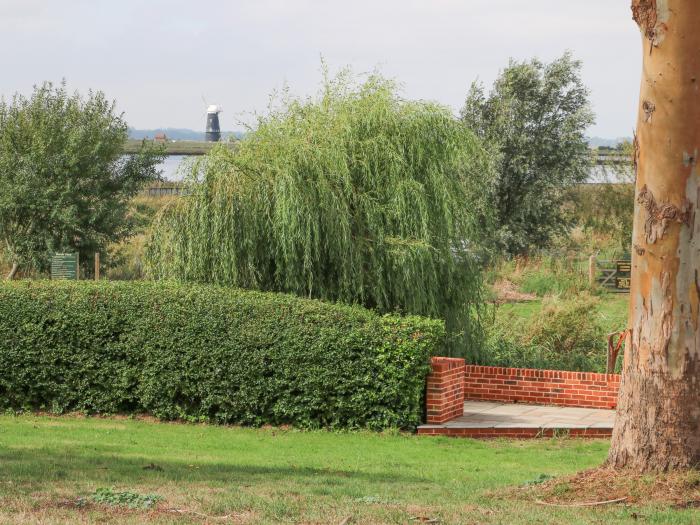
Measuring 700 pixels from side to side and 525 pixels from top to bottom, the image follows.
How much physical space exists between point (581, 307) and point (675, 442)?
11.7 m

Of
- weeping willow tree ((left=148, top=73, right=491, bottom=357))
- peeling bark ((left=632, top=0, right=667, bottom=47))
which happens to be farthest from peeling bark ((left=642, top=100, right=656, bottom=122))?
weeping willow tree ((left=148, top=73, right=491, bottom=357))

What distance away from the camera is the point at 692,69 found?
7684mm

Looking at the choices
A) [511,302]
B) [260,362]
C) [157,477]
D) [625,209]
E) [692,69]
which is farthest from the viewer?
[625,209]

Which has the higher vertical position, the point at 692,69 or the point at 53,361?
the point at 692,69

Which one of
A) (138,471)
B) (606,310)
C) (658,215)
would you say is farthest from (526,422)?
(606,310)

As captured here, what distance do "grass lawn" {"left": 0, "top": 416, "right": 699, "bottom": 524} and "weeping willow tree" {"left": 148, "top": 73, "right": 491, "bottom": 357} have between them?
2.76 meters

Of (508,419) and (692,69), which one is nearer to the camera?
(692,69)

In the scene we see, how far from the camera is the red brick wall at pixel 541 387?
15375 millimetres

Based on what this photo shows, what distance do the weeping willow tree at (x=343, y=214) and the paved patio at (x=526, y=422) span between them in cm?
203

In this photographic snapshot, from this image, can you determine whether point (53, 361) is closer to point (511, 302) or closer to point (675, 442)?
point (675, 442)

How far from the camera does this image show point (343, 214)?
15.5 metres

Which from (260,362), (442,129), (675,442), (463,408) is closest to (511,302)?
(442,129)

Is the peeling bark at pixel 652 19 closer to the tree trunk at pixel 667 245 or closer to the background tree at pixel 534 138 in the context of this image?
the tree trunk at pixel 667 245

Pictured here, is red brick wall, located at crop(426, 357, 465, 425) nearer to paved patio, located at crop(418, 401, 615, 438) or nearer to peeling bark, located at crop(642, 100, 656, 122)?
paved patio, located at crop(418, 401, 615, 438)
